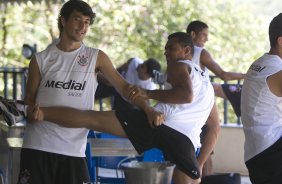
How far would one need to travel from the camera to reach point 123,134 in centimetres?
409

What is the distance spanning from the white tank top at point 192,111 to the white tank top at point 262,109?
38 centimetres

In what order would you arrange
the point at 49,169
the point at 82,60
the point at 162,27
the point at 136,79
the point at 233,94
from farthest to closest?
the point at 162,27, the point at 136,79, the point at 233,94, the point at 82,60, the point at 49,169

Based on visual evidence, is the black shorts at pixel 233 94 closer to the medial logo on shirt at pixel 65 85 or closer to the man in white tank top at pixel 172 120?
the man in white tank top at pixel 172 120

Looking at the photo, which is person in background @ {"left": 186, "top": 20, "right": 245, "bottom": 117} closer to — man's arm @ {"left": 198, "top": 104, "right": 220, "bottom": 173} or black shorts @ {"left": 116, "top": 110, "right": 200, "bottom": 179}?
man's arm @ {"left": 198, "top": 104, "right": 220, "bottom": 173}

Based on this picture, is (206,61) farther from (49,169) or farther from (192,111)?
(49,169)

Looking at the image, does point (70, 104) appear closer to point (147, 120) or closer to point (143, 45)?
point (147, 120)

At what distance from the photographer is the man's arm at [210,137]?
483cm

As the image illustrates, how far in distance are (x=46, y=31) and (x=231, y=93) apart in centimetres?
767

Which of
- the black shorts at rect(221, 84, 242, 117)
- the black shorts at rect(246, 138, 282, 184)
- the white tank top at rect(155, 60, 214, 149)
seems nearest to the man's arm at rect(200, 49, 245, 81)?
the black shorts at rect(221, 84, 242, 117)

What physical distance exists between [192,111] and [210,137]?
3.14 ft

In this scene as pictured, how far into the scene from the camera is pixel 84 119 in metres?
3.79

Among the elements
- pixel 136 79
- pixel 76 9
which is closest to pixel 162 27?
pixel 136 79

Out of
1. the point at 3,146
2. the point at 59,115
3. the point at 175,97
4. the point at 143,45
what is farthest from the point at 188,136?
the point at 143,45

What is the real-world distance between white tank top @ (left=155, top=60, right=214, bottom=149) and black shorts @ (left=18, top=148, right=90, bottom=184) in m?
0.65
